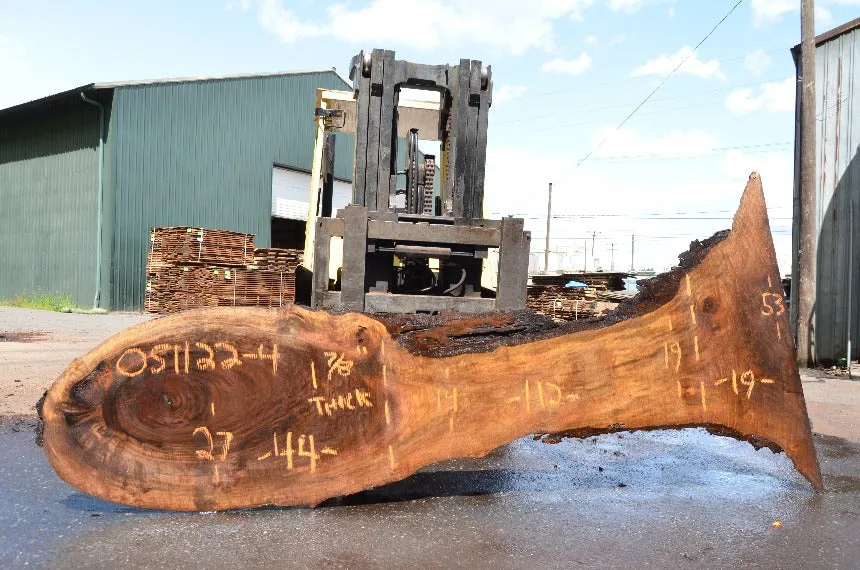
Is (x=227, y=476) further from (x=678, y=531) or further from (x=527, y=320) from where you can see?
(x=678, y=531)

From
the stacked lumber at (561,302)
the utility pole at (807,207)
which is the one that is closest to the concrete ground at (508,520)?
the utility pole at (807,207)

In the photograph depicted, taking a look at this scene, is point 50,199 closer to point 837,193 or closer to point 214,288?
point 214,288

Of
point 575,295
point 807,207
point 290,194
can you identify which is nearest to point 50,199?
point 290,194

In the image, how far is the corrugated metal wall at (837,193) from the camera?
10.2 metres

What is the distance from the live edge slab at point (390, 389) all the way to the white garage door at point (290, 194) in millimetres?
19556

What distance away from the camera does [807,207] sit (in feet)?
33.4

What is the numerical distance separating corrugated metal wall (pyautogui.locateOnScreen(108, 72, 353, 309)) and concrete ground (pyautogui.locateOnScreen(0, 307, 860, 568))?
1532 cm

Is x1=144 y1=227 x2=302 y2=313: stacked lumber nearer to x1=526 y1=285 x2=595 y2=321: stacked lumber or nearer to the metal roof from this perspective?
the metal roof

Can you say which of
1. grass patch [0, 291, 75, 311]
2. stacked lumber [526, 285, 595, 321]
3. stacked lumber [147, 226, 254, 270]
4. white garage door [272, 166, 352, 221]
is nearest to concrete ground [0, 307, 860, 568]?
stacked lumber [147, 226, 254, 270]

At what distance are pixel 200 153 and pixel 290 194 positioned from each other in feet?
10.7

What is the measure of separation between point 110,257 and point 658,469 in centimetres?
1749

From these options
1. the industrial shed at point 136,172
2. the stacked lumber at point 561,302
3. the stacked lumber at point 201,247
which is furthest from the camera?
the stacked lumber at point 561,302

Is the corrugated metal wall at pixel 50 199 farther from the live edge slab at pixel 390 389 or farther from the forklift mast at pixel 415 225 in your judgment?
the live edge slab at pixel 390 389

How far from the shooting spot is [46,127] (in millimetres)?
20500
